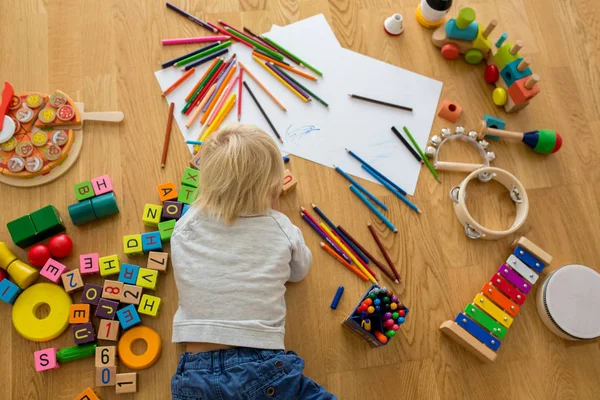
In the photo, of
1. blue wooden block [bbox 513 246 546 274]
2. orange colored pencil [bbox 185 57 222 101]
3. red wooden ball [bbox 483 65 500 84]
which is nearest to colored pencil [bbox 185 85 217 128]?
orange colored pencil [bbox 185 57 222 101]

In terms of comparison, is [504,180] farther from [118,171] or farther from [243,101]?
[118,171]

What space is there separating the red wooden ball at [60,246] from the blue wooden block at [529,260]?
1134 mm

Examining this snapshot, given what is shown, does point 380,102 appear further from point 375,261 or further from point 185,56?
point 185,56

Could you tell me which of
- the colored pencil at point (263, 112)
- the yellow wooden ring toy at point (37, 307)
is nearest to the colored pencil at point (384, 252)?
the colored pencil at point (263, 112)

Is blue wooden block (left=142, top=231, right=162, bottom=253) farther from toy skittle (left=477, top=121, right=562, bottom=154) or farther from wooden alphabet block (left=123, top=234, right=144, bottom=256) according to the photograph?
toy skittle (left=477, top=121, right=562, bottom=154)

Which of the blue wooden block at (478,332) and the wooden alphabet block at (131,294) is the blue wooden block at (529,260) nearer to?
the blue wooden block at (478,332)

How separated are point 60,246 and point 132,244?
0.17 m

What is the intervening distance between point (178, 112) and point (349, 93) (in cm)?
49

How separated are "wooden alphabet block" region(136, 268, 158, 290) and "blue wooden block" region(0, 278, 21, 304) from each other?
28 cm

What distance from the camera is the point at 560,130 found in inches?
57.7

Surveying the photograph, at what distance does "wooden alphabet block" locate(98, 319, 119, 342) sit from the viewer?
3.72 feet

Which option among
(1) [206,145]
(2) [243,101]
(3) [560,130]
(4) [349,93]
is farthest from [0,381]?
(3) [560,130]

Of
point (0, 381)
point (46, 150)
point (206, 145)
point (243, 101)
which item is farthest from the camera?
point (243, 101)

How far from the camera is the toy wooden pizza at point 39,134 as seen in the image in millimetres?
1251
